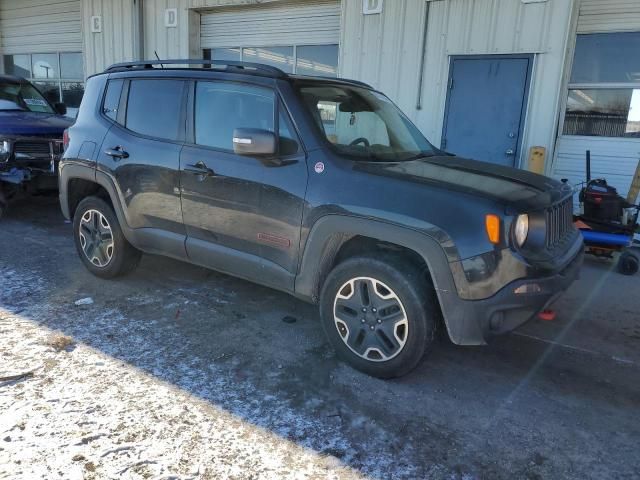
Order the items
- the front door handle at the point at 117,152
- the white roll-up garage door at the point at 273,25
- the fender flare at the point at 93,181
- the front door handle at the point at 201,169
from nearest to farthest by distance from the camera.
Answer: the front door handle at the point at 201,169
the front door handle at the point at 117,152
the fender flare at the point at 93,181
the white roll-up garage door at the point at 273,25

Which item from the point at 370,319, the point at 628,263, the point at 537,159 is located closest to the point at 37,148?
the point at 370,319

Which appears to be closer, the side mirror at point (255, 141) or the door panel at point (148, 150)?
the side mirror at point (255, 141)

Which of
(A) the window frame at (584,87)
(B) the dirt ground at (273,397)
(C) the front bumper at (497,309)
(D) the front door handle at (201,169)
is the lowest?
(B) the dirt ground at (273,397)

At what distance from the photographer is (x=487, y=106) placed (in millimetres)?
7602

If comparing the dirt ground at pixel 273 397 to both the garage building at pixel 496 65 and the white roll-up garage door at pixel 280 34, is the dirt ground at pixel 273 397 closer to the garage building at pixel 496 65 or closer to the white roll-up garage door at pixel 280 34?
the garage building at pixel 496 65

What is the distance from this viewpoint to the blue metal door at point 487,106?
738cm

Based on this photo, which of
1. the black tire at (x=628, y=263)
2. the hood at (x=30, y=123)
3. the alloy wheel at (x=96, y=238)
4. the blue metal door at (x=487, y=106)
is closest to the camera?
the alloy wheel at (x=96, y=238)

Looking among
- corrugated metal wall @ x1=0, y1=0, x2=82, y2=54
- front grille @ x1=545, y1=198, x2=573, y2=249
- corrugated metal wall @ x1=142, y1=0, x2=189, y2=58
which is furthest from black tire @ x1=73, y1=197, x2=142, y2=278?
corrugated metal wall @ x1=0, y1=0, x2=82, y2=54

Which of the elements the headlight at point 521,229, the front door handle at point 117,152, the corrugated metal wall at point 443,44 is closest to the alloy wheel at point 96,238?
the front door handle at point 117,152

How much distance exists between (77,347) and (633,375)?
386 centimetres

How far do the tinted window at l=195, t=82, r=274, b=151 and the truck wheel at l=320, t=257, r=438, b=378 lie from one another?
122cm

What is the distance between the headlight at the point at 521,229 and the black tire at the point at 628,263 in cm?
357

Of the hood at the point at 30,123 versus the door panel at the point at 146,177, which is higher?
the hood at the point at 30,123

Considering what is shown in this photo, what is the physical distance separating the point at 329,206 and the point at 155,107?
197 centimetres
